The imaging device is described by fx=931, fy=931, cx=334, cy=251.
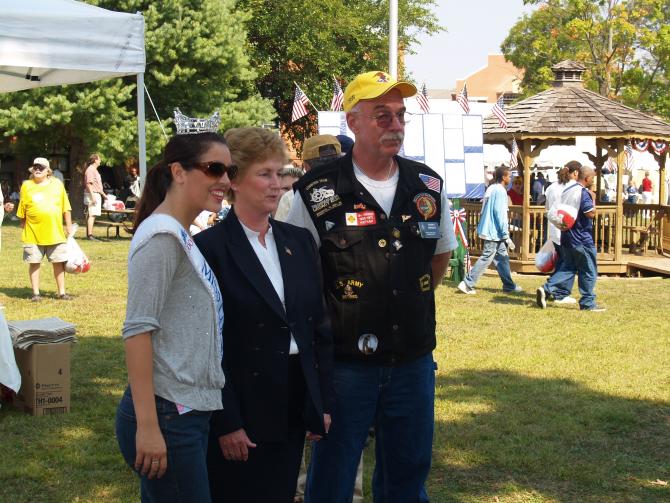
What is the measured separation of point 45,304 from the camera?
39.7ft

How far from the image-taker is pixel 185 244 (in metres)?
2.79

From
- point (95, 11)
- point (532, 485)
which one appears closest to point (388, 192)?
point (532, 485)

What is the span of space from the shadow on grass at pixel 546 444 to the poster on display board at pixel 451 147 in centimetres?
580

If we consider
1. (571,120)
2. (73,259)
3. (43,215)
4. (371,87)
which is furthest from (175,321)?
(571,120)

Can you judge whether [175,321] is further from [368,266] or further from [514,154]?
[514,154]

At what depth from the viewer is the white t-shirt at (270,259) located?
3.20 m

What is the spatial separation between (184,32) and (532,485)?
2440 centimetres

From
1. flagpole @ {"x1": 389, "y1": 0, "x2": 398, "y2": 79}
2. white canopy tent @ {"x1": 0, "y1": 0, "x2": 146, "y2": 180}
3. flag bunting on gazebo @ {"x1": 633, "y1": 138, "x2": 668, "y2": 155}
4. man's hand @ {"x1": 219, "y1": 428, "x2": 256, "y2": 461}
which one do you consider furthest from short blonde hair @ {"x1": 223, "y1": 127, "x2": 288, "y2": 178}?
flag bunting on gazebo @ {"x1": 633, "y1": 138, "x2": 668, "y2": 155}

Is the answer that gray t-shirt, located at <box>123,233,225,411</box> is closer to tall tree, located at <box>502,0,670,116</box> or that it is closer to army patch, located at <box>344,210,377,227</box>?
army patch, located at <box>344,210,377,227</box>

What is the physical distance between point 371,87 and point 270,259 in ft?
2.83

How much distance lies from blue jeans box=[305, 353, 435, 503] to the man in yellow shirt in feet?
29.5

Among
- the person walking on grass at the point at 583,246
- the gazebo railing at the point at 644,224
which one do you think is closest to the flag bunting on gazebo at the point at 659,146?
the gazebo railing at the point at 644,224

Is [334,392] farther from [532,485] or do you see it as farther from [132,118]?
[132,118]

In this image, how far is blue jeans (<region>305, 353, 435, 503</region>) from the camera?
3.55 meters
